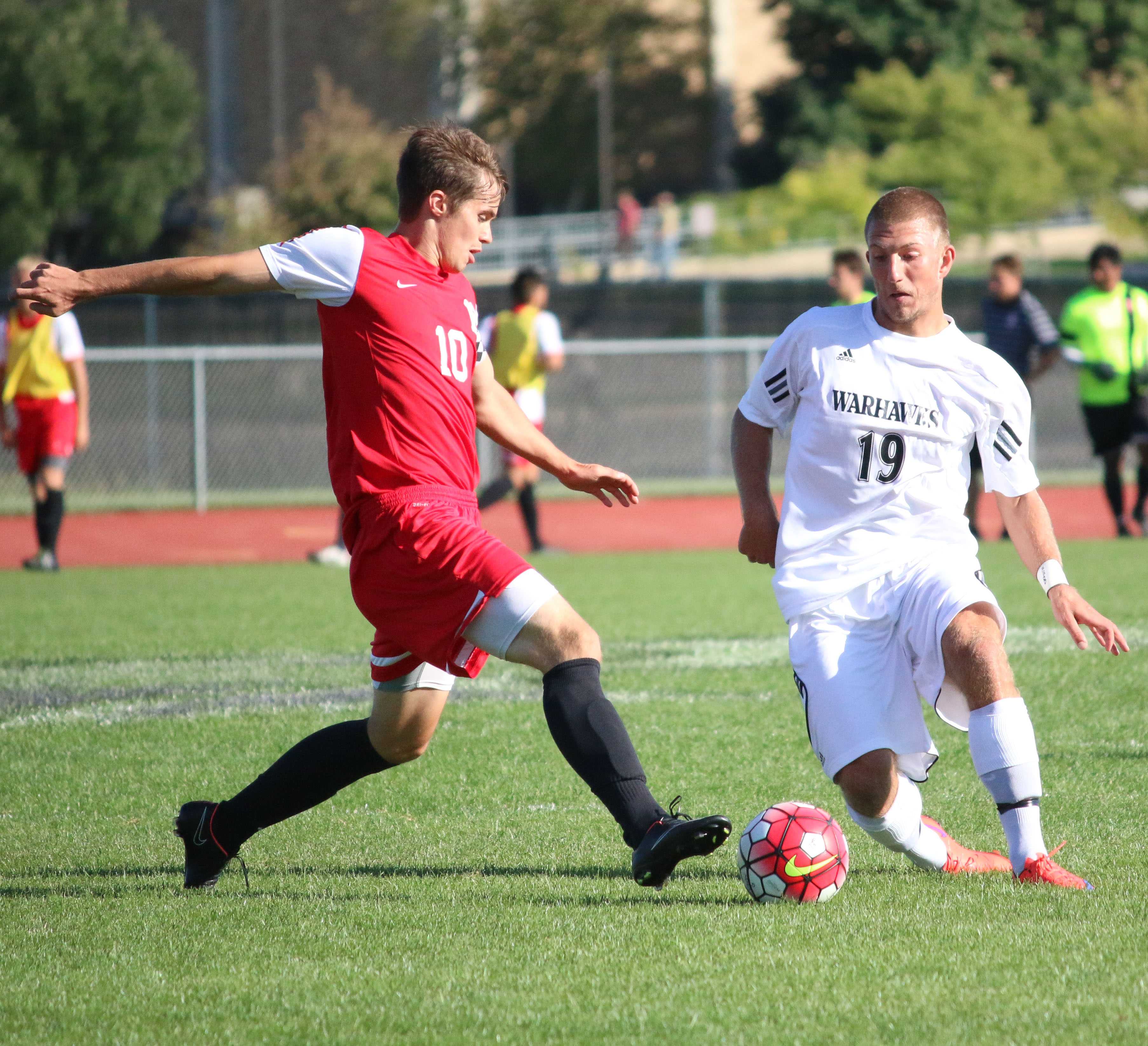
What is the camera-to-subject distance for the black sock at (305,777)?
4.35 m

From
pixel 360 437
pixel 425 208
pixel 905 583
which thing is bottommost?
pixel 905 583

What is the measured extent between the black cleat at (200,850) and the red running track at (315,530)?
9.60m

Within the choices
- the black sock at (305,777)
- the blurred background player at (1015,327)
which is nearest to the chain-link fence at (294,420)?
the blurred background player at (1015,327)

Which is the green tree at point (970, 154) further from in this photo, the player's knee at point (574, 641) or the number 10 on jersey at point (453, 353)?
the player's knee at point (574, 641)

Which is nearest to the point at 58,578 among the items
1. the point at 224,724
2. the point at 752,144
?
the point at 224,724

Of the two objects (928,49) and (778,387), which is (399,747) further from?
(928,49)

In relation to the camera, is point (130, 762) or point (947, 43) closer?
point (130, 762)

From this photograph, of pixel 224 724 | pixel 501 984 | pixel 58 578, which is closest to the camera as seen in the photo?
pixel 501 984

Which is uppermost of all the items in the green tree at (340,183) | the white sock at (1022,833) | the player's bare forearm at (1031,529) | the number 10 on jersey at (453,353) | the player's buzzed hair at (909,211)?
the green tree at (340,183)

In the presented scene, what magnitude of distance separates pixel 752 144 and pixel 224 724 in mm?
53197

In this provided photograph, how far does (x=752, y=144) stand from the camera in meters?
57.0

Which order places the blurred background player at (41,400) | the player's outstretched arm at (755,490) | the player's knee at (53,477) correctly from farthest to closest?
the blurred background player at (41,400), the player's knee at (53,477), the player's outstretched arm at (755,490)

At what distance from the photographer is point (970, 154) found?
41.5 m

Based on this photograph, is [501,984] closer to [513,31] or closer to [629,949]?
[629,949]
